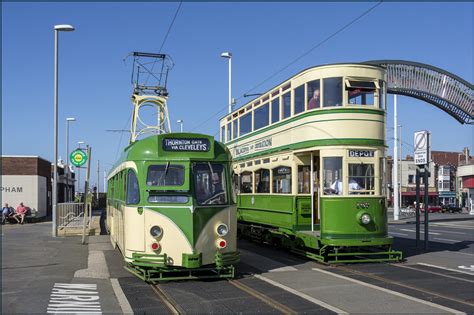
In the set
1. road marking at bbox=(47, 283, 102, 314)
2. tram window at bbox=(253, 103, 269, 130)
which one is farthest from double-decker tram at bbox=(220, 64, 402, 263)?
road marking at bbox=(47, 283, 102, 314)

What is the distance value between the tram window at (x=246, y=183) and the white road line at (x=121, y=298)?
25.5 ft

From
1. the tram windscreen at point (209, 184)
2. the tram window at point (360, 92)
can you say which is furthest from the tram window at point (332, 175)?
the tram windscreen at point (209, 184)

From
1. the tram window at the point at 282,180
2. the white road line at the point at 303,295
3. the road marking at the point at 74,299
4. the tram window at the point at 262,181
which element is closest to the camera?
the white road line at the point at 303,295

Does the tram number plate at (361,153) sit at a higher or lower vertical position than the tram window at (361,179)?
higher

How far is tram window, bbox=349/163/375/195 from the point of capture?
539 inches

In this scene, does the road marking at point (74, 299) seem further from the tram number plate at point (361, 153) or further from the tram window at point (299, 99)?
the tram window at point (299, 99)

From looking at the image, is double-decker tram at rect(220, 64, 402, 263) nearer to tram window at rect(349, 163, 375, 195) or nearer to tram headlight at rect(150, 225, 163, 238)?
tram window at rect(349, 163, 375, 195)

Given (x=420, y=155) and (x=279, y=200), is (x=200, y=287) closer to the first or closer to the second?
(x=279, y=200)

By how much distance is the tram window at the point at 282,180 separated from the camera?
15.4 meters

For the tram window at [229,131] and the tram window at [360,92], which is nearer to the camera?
the tram window at [360,92]

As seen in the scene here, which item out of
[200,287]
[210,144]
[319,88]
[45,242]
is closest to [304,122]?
[319,88]

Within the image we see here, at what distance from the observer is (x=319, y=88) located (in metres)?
14.2

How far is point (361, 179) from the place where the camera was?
45.2ft

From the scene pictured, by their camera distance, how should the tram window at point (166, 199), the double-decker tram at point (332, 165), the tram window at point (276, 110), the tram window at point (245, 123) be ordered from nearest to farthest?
the tram window at point (166, 199)
the double-decker tram at point (332, 165)
the tram window at point (276, 110)
the tram window at point (245, 123)
